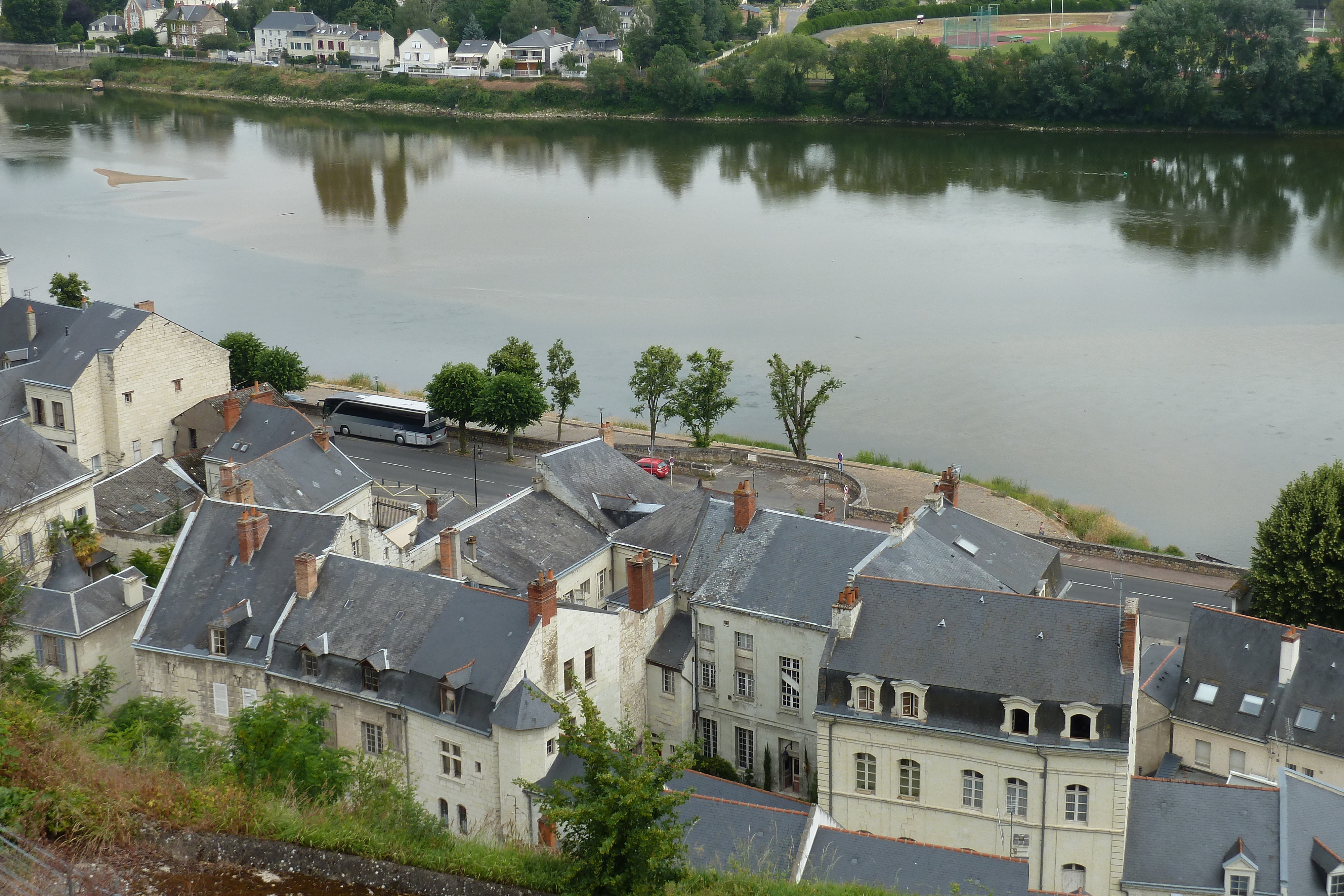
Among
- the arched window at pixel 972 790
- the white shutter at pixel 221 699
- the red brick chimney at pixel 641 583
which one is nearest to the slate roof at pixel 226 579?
the white shutter at pixel 221 699

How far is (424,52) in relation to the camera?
436ft

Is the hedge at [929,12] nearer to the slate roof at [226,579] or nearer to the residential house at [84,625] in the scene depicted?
the slate roof at [226,579]

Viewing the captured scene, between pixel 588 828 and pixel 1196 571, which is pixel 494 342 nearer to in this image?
pixel 1196 571

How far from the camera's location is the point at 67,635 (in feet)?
88.4

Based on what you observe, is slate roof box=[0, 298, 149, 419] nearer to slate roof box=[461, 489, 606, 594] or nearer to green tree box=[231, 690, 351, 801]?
slate roof box=[461, 489, 606, 594]

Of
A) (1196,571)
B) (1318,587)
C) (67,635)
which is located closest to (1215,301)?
(1196,571)

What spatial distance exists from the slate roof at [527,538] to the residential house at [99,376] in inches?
542

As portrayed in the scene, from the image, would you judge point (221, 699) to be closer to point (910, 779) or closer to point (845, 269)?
point (910, 779)

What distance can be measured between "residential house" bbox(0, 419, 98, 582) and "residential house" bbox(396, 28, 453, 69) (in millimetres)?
106626

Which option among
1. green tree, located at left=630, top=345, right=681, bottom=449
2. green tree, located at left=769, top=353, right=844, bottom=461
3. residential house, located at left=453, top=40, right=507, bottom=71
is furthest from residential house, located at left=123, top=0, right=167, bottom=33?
green tree, located at left=769, top=353, right=844, bottom=461

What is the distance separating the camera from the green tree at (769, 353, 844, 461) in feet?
155

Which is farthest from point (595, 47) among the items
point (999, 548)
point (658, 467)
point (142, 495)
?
point (999, 548)

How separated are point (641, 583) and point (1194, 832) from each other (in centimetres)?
1097

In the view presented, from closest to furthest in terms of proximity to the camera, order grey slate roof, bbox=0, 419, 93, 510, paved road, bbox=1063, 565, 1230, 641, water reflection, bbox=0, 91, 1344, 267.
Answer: grey slate roof, bbox=0, 419, 93, 510 → paved road, bbox=1063, 565, 1230, 641 → water reflection, bbox=0, 91, 1344, 267
